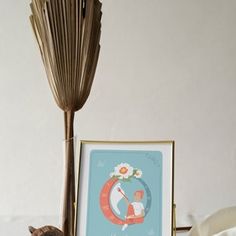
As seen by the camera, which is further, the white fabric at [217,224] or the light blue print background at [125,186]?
the white fabric at [217,224]

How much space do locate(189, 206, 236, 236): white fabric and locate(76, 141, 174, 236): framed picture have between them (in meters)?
0.14

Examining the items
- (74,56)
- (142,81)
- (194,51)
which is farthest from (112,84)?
(74,56)

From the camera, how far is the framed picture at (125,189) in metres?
0.53

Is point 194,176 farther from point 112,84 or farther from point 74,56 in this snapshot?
point 74,56

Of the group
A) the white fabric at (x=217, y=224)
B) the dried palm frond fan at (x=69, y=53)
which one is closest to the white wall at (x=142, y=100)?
the white fabric at (x=217, y=224)

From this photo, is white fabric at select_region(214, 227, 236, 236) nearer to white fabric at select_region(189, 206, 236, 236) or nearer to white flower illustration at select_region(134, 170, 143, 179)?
white fabric at select_region(189, 206, 236, 236)

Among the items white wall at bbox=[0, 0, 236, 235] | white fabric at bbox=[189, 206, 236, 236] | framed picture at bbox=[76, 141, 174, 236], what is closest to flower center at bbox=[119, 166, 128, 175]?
framed picture at bbox=[76, 141, 174, 236]

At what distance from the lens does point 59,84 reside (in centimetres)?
57

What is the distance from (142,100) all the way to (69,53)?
1.39 feet

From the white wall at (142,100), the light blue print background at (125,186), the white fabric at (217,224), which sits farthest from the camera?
the white wall at (142,100)

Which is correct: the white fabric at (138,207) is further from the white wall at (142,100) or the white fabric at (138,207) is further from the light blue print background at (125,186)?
the white wall at (142,100)

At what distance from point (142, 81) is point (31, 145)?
0.37m

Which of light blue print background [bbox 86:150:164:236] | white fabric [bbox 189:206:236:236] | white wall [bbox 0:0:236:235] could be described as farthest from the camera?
white wall [bbox 0:0:236:235]

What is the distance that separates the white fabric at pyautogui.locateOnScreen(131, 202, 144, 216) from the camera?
1.74ft
